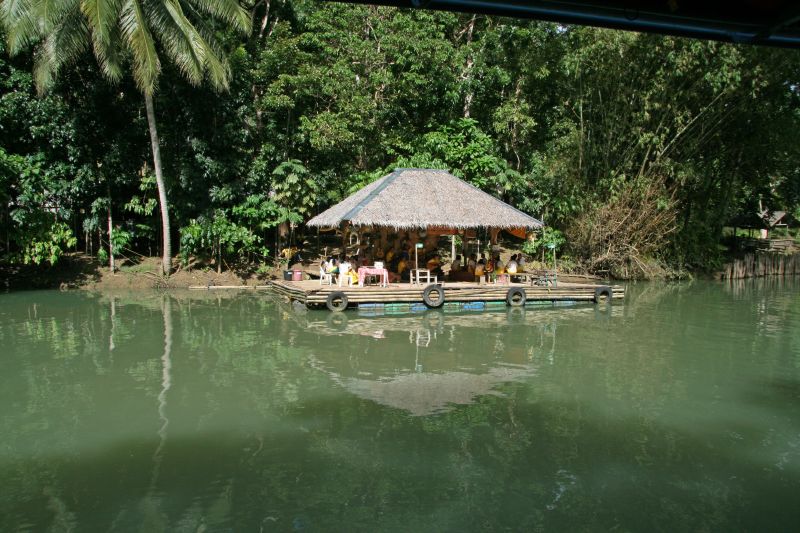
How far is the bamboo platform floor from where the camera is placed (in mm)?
14852

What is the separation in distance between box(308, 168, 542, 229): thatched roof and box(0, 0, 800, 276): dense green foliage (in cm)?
398

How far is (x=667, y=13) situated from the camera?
12.0 feet

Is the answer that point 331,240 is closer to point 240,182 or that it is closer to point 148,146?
point 240,182

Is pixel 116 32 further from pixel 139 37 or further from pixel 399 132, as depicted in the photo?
pixel 399 132

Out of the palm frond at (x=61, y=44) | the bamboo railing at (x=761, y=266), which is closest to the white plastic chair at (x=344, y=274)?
the palm frond at (x=61, y=44)

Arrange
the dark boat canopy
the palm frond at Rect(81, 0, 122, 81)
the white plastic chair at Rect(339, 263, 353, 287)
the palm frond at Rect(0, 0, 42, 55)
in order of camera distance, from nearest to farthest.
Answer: the dark boat canopy < the palm frond at Rect(81, 0, 122, 81) < the palm frond at Rect(0, 0, 42, 55) < the white plastic chair at Rect(339, 263, 353, 287)

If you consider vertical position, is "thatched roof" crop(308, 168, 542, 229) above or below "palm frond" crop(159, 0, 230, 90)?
below

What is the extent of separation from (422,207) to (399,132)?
7.10 m

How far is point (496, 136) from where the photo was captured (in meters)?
24.3

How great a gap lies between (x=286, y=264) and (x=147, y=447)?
49.4ft

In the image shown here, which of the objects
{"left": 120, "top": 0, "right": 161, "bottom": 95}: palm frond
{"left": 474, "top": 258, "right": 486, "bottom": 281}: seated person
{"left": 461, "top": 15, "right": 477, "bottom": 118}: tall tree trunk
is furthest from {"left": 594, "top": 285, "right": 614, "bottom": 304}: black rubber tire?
{"left": 120, "top": 0, "right": 161, "bottom": 95}: palm frond

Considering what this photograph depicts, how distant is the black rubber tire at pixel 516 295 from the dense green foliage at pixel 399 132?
23.3 feet

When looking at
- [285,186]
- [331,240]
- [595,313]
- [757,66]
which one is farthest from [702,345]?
[331,240]

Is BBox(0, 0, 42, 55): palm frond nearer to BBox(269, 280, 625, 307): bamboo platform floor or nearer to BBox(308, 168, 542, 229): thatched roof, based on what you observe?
BBox(308, 168, 542, 229): thatched roof
